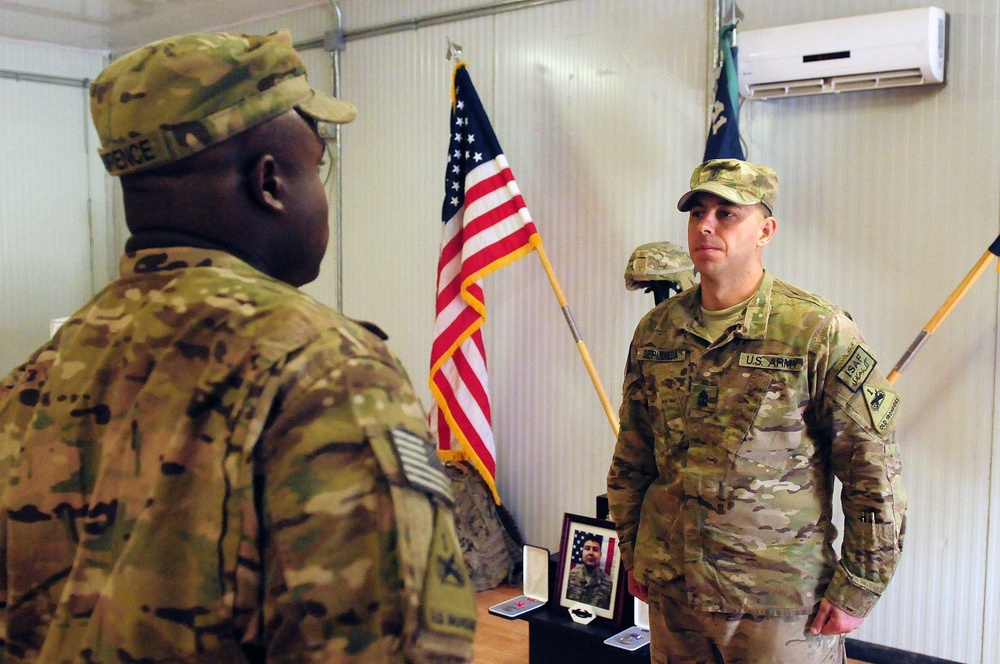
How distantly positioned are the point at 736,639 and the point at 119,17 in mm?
5057

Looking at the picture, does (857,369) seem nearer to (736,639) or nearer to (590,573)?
(736,639)

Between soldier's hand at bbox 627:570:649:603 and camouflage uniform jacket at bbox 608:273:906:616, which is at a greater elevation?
camouflage uniform jacket at bbox 608:273:906:616

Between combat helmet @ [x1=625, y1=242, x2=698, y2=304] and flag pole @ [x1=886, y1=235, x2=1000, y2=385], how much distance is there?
2.33 feet

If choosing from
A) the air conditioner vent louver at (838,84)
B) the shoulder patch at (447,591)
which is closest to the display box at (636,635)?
the air conditioner vent louver at (838,84)

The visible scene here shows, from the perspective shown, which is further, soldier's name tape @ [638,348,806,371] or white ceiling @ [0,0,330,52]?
white ceiling @ [0,0,330,52]

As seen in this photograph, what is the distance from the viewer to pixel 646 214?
3.83 metres

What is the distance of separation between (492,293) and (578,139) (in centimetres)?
81

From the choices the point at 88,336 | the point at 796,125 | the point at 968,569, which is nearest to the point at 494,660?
the point at 968,569

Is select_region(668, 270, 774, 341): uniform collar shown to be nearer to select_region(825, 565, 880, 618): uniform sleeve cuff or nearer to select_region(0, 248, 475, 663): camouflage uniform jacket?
select_region(825, 565, 880, 618): uniform sleeve cuff

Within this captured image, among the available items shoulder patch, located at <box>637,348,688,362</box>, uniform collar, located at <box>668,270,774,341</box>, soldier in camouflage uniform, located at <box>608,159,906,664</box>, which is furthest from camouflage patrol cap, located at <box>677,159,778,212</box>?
shoulder patch, located at <box>637,348,688,362</box>

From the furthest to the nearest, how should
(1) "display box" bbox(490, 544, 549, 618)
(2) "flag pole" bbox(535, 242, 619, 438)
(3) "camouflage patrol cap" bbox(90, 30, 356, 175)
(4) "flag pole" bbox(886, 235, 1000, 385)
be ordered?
(2) "flag pole" bbox(535, 242, 619, 438) < (1) "display box" bbox(490, 544, 549, 618) < (4) "flag pole" bbox(886, 235, 1000, 385) < (3) "camouflage patrol cap" bbox(90, 30, 356, 175)

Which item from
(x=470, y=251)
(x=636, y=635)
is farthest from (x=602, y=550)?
(x=470, y=251)

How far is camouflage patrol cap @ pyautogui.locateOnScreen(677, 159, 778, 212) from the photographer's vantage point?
2.05 metres

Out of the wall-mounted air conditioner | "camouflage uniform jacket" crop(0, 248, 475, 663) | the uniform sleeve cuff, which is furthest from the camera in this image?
the wall-mounted air conditioner
